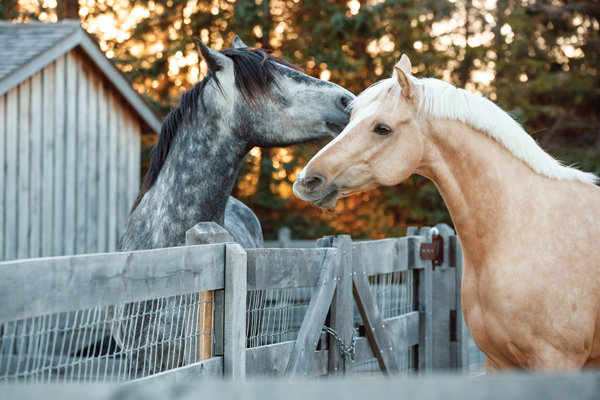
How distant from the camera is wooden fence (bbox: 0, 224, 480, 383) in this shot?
4.83 feet

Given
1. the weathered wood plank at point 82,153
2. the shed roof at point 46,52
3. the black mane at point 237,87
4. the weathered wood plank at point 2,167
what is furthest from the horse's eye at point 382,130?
the weathered wood plank at point 82,153

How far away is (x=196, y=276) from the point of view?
201 cm

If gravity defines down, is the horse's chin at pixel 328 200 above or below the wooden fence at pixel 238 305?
above

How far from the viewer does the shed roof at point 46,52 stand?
20.5ft

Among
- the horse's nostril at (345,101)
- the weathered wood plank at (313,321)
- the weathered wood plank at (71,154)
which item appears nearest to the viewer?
the weathered wood plank at (313,321)

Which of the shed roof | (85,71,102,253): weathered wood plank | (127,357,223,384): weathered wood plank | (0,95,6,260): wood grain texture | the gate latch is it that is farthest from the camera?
(85,71,102,253): weathered wood plank

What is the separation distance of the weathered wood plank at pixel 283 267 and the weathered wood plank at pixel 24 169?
5032 millimetres

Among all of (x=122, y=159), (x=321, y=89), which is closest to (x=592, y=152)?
(x=122, y=159)

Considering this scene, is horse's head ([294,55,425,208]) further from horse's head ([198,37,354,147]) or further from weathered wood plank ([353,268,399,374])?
weathered wood plank ([353,268,399,374])

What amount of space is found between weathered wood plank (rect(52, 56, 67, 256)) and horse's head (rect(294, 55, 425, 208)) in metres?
5.45

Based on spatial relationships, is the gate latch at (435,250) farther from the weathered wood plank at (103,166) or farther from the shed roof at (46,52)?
the weathered wood plank at (103,166)

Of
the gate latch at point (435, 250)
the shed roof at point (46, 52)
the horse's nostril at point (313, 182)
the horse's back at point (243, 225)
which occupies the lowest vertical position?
the gate latch at point (435, 250)

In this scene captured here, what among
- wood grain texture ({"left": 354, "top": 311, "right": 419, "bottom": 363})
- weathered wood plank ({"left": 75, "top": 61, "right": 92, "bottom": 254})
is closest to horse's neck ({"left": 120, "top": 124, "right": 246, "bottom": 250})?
wood grain texture ({"left": 354, "top": 311, "right": 419, "bottom": 363})

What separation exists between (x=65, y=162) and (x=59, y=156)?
0.13 m
